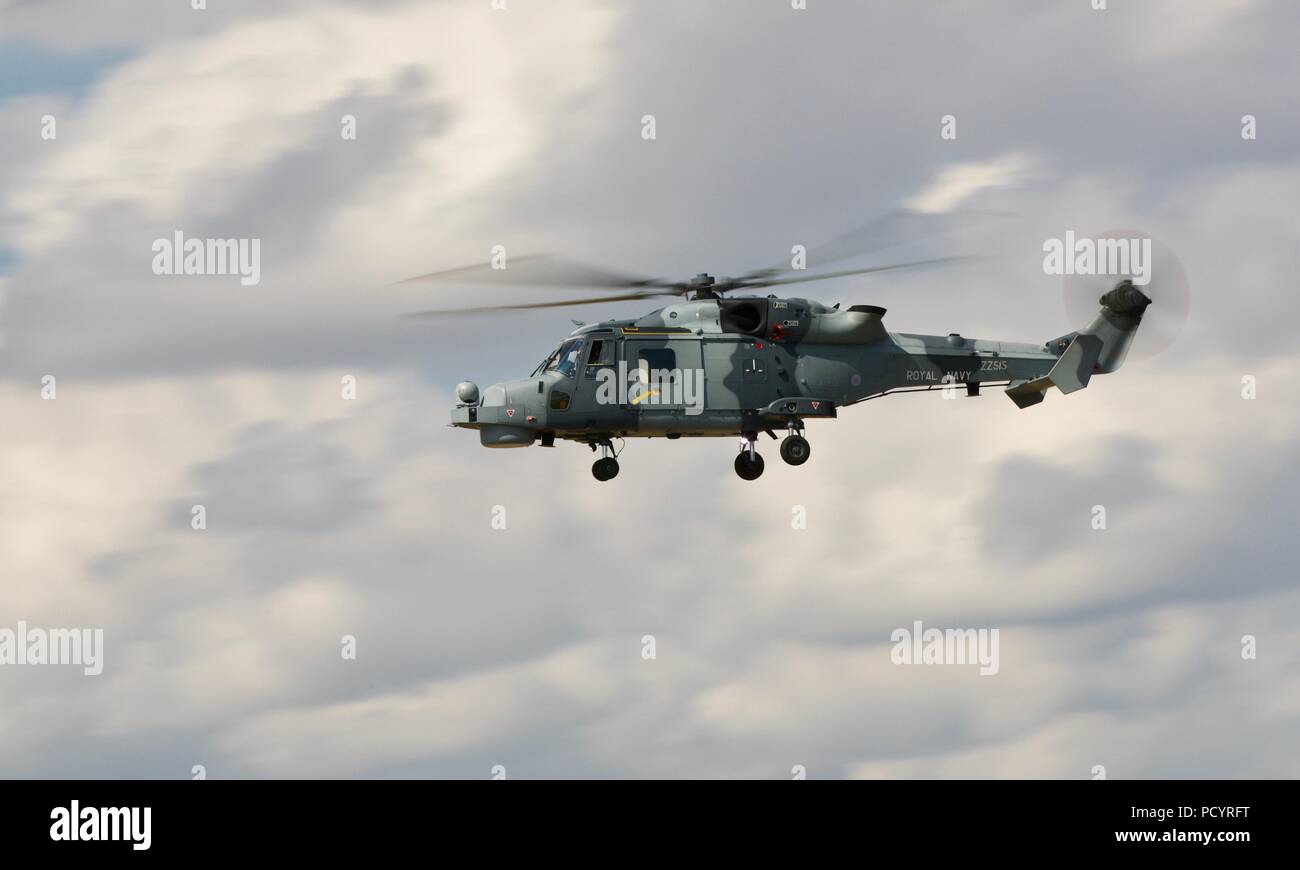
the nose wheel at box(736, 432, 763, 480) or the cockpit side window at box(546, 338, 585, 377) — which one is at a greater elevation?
the cockpit side window at box(546, 338, 585, 377)

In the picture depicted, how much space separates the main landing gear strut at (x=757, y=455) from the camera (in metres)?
Result: 72.2

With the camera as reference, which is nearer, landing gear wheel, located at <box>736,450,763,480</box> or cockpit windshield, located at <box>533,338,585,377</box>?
cockpit windshield, located at <box>533,338,585,377</box>

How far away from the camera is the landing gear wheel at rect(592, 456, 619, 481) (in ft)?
237

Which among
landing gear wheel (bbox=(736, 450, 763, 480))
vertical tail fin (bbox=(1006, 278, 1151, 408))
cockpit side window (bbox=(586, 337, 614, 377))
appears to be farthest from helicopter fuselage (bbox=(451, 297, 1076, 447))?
vertical tail fin (bbox=(1006, 278, 1151, 408))

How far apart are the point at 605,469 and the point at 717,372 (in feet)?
14.3

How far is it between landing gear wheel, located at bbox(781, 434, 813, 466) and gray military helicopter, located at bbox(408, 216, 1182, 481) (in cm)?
3

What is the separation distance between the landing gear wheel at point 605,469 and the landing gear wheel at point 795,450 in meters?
4.93

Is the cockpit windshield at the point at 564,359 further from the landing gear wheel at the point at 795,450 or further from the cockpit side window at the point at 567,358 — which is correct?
the landing gear wheel at the point at 795,450

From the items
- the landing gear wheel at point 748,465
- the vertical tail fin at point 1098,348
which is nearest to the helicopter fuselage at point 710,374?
the landing gear wheel at point 748,465

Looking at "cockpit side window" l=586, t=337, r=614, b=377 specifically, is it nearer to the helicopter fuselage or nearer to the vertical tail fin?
the helicopter fuselage

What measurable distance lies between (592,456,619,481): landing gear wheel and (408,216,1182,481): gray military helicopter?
3 cm
